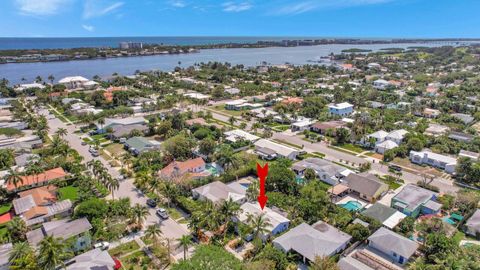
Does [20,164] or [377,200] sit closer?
[377,200]

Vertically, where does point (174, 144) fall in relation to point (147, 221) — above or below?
above

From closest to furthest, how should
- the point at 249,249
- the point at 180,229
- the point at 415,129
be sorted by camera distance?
1. the point at 249,249
2. the point at 180,229
3. the point at 415,129

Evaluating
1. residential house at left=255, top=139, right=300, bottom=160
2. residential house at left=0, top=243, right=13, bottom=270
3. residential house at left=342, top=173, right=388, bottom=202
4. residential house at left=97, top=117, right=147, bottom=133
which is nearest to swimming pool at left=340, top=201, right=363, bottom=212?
residential house at left=342, top=173, right=388, bottom=202

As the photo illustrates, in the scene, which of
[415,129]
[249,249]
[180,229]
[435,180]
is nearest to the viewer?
[249,249]

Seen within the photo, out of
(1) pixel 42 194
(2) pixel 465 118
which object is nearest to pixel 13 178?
(1) pixel 42 194

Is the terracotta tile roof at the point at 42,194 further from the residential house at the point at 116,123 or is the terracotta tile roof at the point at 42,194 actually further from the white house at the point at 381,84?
the white house at the point at 381,84

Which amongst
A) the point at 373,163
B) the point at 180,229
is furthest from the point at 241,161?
the point at 373,163

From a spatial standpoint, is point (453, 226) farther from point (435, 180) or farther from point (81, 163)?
point (81, 163)

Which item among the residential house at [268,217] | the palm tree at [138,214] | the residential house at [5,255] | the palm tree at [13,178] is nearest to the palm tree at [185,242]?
the palm tree at [138,214]
